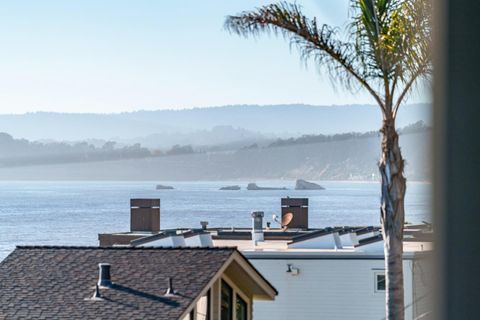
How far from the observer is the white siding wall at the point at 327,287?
25.8m

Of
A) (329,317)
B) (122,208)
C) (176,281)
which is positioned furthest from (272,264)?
(122,208)

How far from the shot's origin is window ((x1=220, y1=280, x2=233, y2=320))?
19234mm

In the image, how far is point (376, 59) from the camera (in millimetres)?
15172

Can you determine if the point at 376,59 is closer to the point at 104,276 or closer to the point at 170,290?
the point at 170,290

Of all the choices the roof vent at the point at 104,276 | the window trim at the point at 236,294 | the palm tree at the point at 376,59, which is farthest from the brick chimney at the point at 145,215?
the palm tree at the point at 376,59

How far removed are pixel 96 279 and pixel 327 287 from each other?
915 centimetres

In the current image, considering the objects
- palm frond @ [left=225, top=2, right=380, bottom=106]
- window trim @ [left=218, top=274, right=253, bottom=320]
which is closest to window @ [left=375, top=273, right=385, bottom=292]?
window trim @ [left=218, top=274, right=253, bottom=320]

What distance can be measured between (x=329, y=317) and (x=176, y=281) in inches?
361

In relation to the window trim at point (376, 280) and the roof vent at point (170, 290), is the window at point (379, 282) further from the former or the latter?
the roof vent at point (170, 290)

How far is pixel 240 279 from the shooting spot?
19.7m

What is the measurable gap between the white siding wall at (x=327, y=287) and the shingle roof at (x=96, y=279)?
24.1ft

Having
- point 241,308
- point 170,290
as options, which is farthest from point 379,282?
point 170,290

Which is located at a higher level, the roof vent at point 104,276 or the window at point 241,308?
the roof vent at point 104,276

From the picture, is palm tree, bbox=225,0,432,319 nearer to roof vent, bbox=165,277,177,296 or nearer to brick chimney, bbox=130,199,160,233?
roof vent, bbox=165,277,177,296
